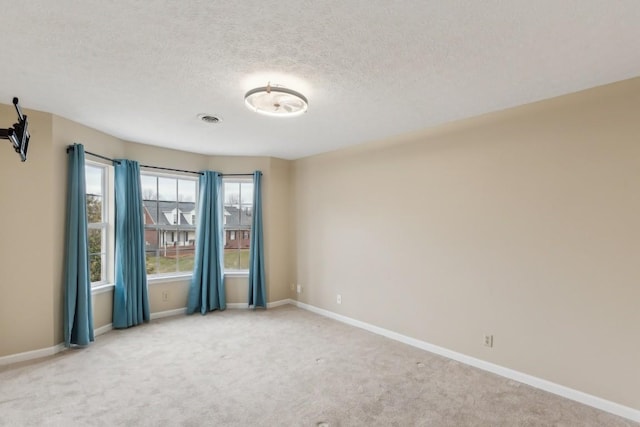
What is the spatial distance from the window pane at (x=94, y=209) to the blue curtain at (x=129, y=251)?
0.73 feet

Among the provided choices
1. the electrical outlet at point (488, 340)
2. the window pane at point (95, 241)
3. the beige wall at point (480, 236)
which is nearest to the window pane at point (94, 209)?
the window pane at point (95, 241)

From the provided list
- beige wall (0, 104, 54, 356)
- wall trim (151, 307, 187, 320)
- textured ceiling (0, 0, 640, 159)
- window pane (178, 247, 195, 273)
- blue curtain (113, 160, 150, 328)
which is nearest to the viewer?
textured ceiling (0, 0, 640, 159)

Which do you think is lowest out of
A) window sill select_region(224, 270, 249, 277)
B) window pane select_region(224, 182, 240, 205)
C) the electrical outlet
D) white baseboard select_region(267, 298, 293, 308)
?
white baseboard select_region(267, 298, 293, 308)

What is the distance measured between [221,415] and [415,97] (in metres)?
3.06

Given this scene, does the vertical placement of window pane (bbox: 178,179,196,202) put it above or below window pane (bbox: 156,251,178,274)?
above

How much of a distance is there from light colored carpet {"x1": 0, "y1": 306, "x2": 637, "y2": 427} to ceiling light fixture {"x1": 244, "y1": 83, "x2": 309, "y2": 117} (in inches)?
96.1

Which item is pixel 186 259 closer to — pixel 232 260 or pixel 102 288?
pixel 232 260

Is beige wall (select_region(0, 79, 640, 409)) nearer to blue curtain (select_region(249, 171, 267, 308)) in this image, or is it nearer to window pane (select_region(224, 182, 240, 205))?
window pane (select_region(224, 182, 240, 205))

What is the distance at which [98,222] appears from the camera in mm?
4254

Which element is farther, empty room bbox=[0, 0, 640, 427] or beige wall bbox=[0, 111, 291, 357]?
beige wall bbox=[0, 111, 291, 357]

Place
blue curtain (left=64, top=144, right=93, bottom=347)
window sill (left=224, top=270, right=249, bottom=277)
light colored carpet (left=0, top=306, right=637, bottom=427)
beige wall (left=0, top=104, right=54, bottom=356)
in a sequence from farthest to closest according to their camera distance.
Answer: window sill (left=224, top=270, right=249, bottom=277) < blue curtain (left=64, top=144, right=93, bottom=347) < beige wall (left=0, top=104, right=54, bottom=356) < light colored carpet (left=0, top=306, right=637, bottom=427)

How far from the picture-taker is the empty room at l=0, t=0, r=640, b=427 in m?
1.94

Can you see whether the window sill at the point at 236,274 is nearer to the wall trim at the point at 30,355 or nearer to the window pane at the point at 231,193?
the window pane at the point at 231,193

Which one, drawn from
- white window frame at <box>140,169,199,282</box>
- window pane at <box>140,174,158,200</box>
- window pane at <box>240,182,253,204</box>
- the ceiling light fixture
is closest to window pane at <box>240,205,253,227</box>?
window pane at <box>240,182,253,204</box>
